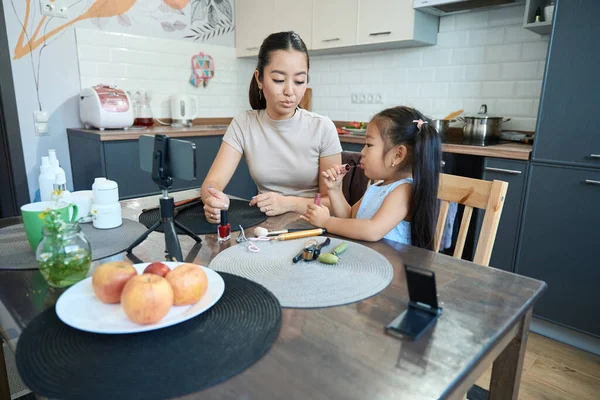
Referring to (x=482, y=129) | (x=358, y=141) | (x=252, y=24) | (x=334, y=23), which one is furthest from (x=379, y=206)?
(x=252, y=24)

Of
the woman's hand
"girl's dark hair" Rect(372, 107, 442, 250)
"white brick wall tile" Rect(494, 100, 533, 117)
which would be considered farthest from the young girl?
"white brick wall tile" Rect(494, 100, 533, 117)

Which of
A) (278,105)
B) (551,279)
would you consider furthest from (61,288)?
(551,279)

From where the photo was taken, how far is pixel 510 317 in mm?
701

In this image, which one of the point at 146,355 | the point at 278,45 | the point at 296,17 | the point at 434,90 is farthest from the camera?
the point at 296,17

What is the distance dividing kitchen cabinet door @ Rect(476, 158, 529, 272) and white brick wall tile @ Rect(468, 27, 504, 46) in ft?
3.19

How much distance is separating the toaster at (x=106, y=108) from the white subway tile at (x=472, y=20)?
2.31 metres

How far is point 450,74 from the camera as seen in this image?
9.57 feet

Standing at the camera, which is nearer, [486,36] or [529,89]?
[529,89]

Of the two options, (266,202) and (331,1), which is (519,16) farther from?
(266,202)

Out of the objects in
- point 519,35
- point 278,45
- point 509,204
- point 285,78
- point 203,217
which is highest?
point 519,35

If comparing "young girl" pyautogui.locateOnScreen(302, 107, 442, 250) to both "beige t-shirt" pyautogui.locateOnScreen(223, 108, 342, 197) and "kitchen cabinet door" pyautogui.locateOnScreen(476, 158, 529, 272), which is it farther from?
"kitchen cabinet door" pyautogui.locateOnScreen(476, 158, 529, 272)

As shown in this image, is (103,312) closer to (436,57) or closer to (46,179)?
(46,179)

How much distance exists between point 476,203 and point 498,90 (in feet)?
6.05

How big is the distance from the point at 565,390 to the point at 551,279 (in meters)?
0.57
